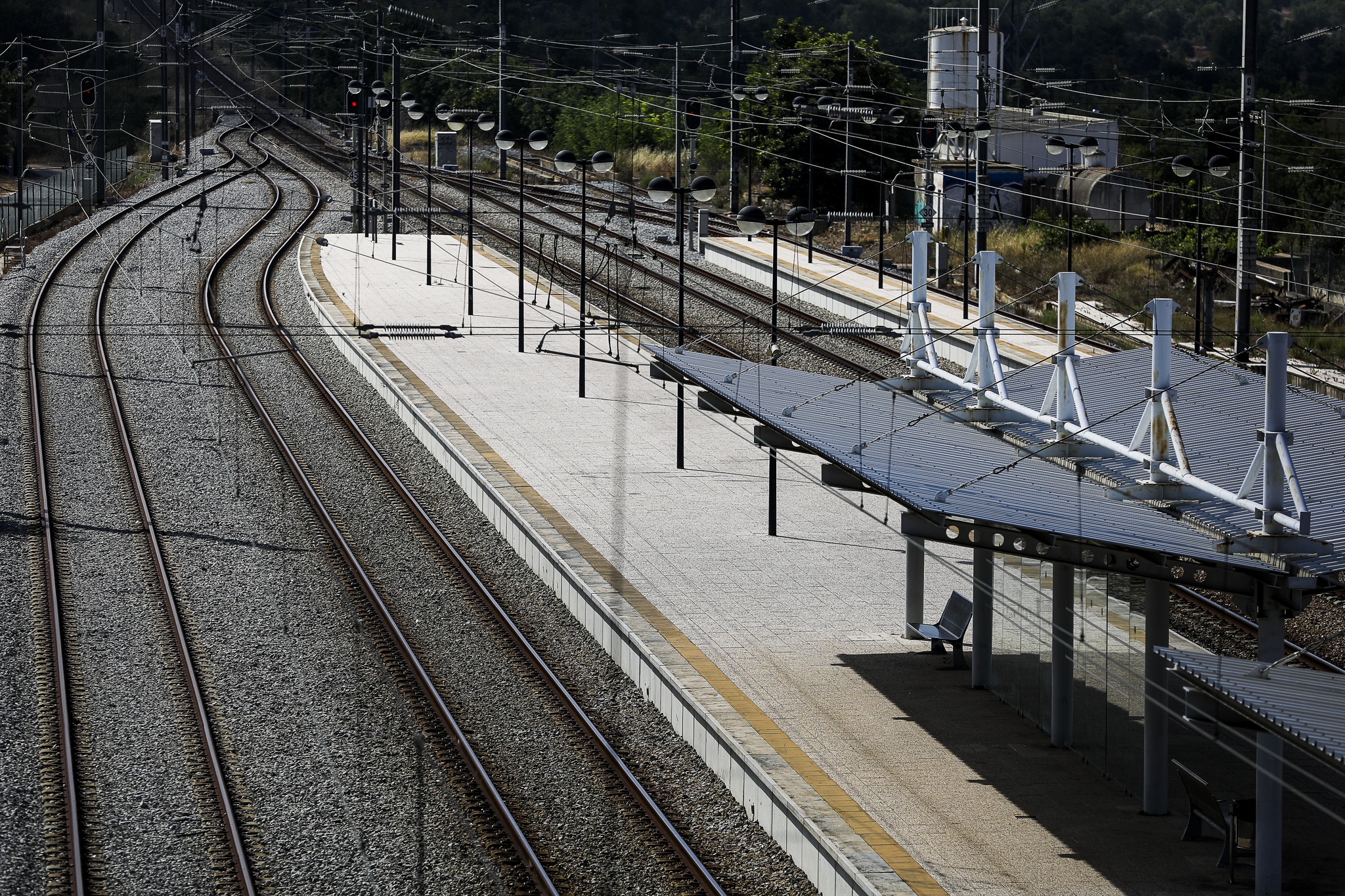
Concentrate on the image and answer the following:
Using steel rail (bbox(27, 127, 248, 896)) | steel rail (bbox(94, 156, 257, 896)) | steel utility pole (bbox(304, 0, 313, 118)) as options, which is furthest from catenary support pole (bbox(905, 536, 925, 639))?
steel utility pole (bbox(304, 0, 313, 118))

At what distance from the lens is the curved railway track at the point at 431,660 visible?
36.6ft

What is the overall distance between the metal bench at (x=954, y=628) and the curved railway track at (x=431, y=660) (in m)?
3.09

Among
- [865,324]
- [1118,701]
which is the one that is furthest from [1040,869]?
[865,324]

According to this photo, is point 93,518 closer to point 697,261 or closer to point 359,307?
point 359,307

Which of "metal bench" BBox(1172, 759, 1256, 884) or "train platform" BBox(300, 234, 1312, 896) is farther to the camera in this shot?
"train platform" BBox(300, 234, 1312, 896)

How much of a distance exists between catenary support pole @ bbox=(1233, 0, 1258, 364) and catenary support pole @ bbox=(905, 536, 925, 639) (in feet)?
20.5

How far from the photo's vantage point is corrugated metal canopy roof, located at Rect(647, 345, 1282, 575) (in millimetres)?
10453

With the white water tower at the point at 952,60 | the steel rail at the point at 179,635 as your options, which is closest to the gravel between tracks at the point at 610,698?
Answer: the steel rail at the point at 179,635

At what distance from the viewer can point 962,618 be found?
557 inches

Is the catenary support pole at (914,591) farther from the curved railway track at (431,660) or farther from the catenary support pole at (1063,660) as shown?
the curved railway track at (431,660)

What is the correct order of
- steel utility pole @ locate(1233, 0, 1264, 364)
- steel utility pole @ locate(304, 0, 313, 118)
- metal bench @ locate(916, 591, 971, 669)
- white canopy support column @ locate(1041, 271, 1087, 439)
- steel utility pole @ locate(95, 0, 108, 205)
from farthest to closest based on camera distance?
steel utility pole @ locate(304, 0, 313, 118) → steel utility pole @ locate(95, 0, 108, 205) → steel utility pole @ locate(1233, 0, 1264, 364) → metal bench @ locate(916, 591, 971, 669) → white canopy support column @ locate(1041, 271, 1087, 439)

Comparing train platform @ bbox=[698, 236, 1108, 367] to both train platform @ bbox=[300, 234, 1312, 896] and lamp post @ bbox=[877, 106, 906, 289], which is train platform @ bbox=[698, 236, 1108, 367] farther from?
train platform @ bbox=[300, 234, 1312, 896]

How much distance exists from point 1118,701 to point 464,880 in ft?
15.5

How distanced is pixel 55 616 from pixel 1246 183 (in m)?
13.9
